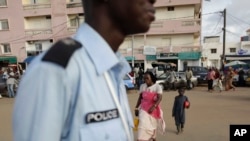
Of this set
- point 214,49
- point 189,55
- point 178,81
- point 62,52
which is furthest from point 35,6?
point 214,49

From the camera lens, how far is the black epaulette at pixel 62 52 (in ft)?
2.73

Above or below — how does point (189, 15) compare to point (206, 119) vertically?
above

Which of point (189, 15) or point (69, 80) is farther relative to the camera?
point (189, 15)

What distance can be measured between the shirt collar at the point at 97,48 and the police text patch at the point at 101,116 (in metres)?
0.15

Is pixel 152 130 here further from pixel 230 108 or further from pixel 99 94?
pixel 230 108

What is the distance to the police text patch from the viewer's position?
0.90m

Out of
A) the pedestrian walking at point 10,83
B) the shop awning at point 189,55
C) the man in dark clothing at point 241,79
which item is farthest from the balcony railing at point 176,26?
the pedestrian walking at point 10,83

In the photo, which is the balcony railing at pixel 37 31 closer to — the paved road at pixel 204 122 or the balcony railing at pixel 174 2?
the balcony railing at pixel 174 2

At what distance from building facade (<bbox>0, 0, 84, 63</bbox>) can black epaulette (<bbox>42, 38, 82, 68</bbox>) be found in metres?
26.0

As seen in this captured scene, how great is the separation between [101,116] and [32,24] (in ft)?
94.3

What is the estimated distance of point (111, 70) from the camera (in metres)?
1.04

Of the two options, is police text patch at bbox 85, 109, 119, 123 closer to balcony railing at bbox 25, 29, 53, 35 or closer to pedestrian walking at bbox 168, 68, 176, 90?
pedestrian walking at bbox 168, 68, 176, 90

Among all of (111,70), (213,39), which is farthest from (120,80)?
(213,39)

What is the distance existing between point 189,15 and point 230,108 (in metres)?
16.7
